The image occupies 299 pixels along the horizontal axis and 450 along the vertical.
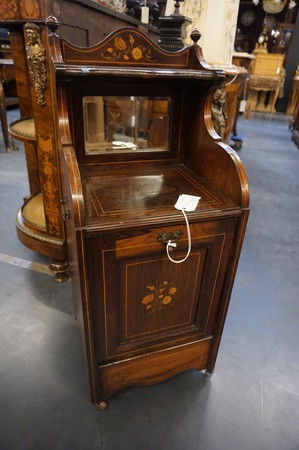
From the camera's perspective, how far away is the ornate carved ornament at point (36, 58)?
4.46 ft

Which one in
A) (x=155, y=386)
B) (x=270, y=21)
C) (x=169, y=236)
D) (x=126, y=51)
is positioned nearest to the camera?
(x=169, y=236)

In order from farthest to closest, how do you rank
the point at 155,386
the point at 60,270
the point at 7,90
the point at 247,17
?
1. the point at 247,17
2. the point at 7,90
3. the point at 60,270
4. the point at 155,386

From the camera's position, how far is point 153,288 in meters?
1.09

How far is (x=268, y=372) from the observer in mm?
1467

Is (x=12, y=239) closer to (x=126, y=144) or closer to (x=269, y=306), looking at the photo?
(x=126, y=144)

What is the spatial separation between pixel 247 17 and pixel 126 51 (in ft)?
37.9

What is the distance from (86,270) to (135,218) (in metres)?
0.22

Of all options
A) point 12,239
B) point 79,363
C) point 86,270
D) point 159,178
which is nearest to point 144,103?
point 159,178

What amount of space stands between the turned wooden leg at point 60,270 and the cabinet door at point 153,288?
89 centimetres

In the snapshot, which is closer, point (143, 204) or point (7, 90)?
point (143, 204)

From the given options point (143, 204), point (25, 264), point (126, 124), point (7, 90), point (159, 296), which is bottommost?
point (25, 264)

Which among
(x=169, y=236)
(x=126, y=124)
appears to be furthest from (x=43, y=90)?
(x=169, y=236)

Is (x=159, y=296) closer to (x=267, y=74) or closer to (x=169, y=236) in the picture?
(x=169, y=236)

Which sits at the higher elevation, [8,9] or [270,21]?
[270,21]
